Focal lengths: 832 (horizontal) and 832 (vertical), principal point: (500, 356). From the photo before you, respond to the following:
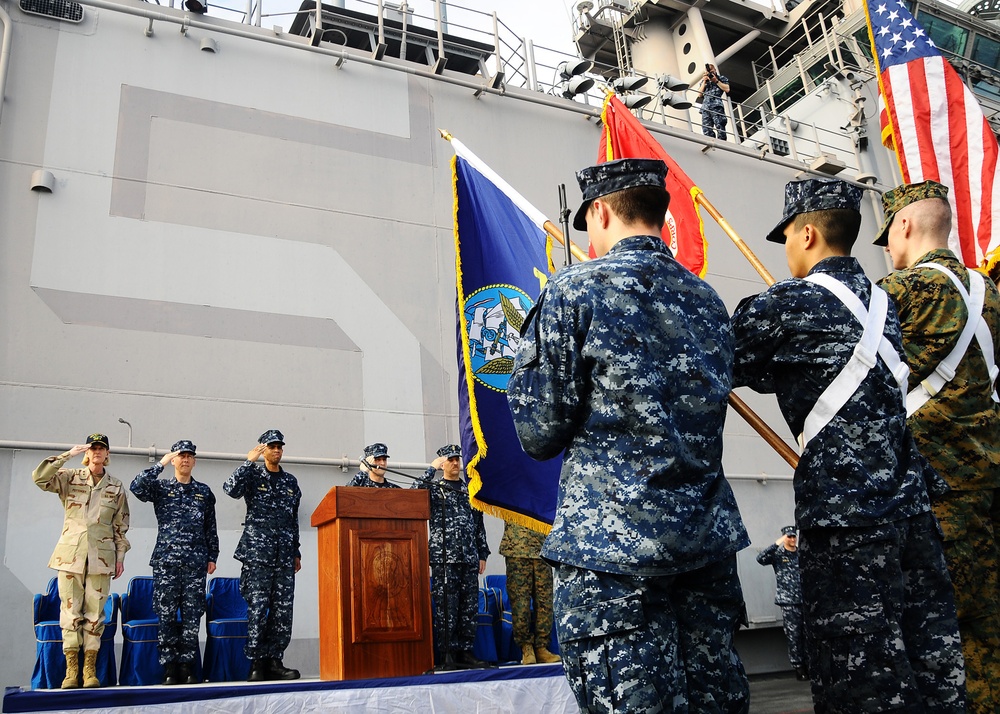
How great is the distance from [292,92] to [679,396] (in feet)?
23.1

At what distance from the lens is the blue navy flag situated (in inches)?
129

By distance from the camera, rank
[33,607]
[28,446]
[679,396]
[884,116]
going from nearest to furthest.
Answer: [679,396] < [884,116] < [33,607] < [28,446]

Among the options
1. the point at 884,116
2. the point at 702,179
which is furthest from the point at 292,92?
the point at 884,116

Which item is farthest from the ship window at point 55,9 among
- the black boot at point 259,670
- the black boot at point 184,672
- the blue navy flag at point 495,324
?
the black boot at point 259,670

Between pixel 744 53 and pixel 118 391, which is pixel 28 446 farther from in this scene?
pixel 744 53

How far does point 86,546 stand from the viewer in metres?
4.84

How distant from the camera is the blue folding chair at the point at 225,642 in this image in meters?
5.40

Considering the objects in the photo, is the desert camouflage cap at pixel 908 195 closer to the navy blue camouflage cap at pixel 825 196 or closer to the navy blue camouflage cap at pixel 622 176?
the navy blue camouflage cap at pixel 825 196

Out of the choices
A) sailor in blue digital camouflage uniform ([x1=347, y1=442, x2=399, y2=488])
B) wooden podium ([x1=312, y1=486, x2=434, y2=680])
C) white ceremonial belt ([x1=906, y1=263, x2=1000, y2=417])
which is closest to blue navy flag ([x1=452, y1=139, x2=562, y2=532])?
wooden podium ([x1=312, y1=486, x2=434, y2=680])

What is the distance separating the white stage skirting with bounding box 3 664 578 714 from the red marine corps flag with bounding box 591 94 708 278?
2.27 m

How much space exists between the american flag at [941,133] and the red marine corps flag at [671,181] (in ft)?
3.46

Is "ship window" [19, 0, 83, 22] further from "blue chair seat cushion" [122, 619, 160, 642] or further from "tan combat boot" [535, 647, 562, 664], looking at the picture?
"tan combat boot" [535, 647, 562, 664]

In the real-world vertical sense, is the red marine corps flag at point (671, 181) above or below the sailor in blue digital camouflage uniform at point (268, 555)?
above

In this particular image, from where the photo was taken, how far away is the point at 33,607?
5406 mm
